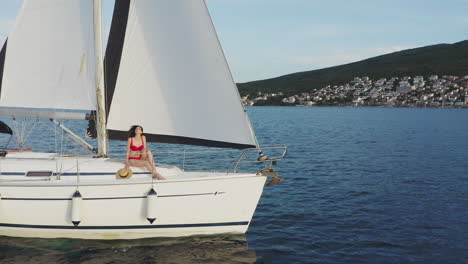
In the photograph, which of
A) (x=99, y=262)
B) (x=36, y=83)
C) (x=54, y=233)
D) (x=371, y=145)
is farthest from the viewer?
(x=371, y=145)

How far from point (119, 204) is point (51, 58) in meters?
4.53

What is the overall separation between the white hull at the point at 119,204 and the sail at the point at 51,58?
6.17 feet

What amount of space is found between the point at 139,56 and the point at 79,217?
4.33m

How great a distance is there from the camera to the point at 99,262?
30.1ft

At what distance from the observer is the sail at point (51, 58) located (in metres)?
10.3

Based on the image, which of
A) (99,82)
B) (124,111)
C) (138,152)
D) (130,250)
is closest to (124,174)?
(138,152)

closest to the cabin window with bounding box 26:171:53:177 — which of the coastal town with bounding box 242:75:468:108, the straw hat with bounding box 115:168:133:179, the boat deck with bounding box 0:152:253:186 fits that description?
the boat deck with bounding box 0:152:253:186

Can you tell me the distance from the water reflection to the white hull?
0.68ft

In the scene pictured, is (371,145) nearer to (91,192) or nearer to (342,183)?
(342,183)

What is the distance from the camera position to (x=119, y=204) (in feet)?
31.1

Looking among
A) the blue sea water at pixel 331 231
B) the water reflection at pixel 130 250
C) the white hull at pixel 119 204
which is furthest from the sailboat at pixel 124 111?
the blue sea water at pixel 331 231

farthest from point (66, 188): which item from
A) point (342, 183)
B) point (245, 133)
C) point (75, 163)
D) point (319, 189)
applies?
point (342, 183)

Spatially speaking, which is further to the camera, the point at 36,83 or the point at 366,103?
the point at 366,103

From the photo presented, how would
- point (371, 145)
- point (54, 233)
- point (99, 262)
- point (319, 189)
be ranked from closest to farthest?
point (99, 262) → point (54, 233) → point (319, 189) → point (371, 145)
